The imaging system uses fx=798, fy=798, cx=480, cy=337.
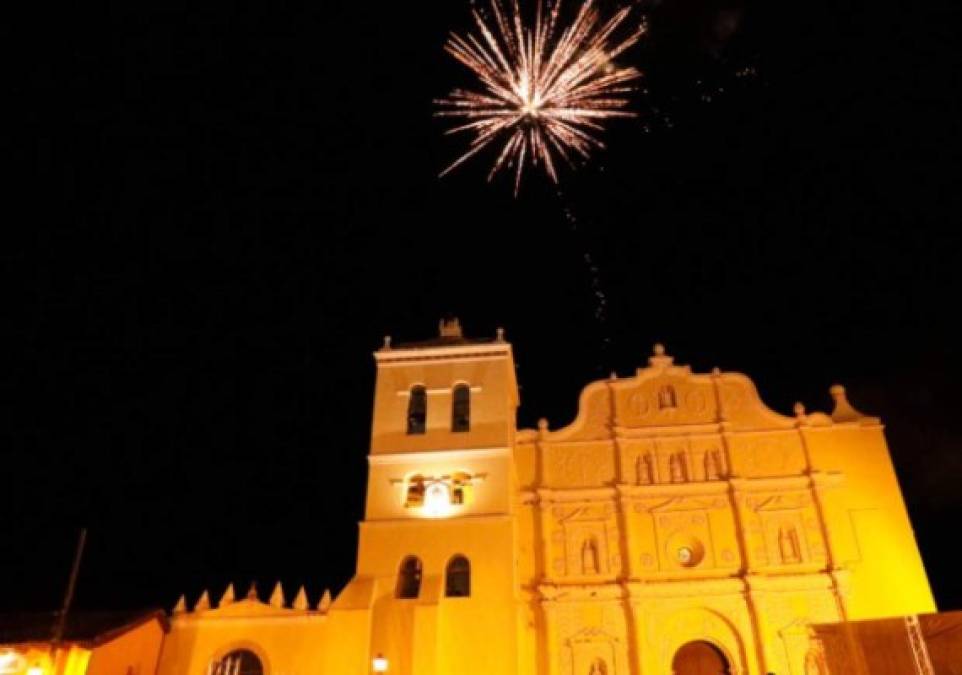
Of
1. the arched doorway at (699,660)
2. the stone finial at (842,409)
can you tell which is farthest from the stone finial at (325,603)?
the stone finial at (842,409)

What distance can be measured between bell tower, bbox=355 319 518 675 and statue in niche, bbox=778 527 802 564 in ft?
27.4

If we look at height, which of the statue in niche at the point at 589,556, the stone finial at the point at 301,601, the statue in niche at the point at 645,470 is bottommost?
the stone finial at the point at 301,601

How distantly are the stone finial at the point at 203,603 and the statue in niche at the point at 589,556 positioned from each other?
36.7ft

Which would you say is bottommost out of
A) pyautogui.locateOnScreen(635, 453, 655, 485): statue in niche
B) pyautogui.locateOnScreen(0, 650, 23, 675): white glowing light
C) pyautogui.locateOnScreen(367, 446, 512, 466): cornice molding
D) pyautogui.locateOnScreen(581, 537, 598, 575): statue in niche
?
pyautogui.locateOnScreen(0, 650, 23, 675): white glowing light

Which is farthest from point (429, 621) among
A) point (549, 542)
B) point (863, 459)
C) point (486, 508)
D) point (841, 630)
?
point (863, 459)

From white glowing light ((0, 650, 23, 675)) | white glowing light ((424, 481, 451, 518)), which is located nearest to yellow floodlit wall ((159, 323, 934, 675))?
white glowing light ((424, 481, 451, 518))

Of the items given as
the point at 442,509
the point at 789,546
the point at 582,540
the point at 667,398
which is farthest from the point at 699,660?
the point at 442,509

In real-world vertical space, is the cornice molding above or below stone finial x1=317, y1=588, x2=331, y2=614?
above

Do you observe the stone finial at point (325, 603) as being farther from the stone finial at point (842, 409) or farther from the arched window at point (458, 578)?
the stone finial at point (842, 409)

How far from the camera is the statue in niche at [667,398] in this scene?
27.1 m

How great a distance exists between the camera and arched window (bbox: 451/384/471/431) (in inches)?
994

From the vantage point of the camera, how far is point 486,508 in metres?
23.2

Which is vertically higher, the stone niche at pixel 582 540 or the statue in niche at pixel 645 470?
the statue in niche at pixel 645 470

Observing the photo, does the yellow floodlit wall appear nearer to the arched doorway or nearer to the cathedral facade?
the cathedral facade
